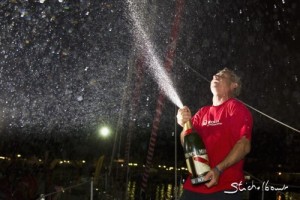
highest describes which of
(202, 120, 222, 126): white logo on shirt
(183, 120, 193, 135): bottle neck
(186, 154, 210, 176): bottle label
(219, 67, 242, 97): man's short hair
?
(219, 67, 242, 97): man's short hair

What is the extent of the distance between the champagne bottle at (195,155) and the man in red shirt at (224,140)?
0.07 meters

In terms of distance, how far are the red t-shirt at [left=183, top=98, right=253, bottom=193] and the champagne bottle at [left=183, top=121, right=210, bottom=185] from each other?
13 centimetres

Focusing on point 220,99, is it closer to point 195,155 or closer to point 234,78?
point 234,78

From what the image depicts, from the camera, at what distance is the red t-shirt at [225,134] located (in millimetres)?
3324

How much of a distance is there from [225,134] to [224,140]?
6 cm

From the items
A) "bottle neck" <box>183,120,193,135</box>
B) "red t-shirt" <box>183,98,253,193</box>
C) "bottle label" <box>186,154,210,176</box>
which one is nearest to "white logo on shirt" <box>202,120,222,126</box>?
"red t-shirt" <box>183,98,253,193</box>

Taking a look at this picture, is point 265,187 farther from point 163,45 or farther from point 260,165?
point 260,165

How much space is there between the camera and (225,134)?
339 cm

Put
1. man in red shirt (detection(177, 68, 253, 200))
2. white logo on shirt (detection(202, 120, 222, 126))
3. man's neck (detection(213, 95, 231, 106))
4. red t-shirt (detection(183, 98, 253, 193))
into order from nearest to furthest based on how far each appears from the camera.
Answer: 1. man in red shirt (detection(177, 68, 253, 200))
2. red t-shirt (detection(183, 98, 253, 193))
3. white logo on shirt (detection(202, 120, 222, 126))
4. man's neck (detection(213, 95, 231, 106))

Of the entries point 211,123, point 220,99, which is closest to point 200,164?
point 211,123

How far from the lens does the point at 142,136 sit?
153750 millimetres

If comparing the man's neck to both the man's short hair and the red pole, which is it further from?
the red pole

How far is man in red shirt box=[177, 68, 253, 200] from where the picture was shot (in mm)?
3158

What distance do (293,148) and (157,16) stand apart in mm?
130002
